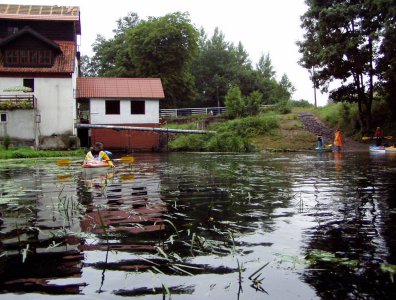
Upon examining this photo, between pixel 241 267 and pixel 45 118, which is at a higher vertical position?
pixel 45 118

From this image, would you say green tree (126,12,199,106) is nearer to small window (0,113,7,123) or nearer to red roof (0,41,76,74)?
red roof (0,41,76,74)

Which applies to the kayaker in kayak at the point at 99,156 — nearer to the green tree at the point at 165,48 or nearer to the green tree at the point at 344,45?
the green tree at the point at 344,45

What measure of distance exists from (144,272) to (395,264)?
9.10 feet

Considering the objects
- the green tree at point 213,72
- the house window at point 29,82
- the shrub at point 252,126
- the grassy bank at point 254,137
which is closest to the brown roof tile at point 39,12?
the house window at point 29,82

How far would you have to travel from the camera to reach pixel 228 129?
138ft

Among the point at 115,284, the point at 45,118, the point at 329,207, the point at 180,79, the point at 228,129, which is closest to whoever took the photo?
the point at 115,284

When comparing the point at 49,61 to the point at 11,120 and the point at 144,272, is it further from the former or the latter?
the point at 144,272

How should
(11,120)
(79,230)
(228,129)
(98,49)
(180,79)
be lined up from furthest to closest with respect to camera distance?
(98,49) < (180,79) < (228,129) < (11,120) < (79,230)

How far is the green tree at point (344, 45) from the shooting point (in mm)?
34031

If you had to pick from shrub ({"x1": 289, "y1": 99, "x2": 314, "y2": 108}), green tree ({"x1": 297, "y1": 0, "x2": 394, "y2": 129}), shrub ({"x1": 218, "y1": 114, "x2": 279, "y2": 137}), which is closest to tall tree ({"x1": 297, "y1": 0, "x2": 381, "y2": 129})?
green tree ({"x1": 297, "y1": 0, "x2": 394, "y2": 129})

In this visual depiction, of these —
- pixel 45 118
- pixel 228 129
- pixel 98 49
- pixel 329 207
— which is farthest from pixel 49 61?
pixel 329 207

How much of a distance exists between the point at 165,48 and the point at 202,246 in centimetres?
4887

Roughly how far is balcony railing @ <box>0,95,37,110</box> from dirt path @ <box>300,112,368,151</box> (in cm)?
2448

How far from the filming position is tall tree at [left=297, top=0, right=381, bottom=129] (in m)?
34.1
